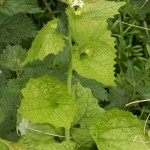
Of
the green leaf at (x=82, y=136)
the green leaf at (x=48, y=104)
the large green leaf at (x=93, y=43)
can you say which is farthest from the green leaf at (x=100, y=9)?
the green leaf at (x=82, y=136)

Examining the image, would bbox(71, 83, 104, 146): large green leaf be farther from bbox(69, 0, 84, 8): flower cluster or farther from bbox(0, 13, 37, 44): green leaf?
bbox(0, 13, 37, 44): green leaf

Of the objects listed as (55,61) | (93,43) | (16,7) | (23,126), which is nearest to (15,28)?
(16,7)

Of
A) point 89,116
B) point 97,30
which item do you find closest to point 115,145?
point 89,116

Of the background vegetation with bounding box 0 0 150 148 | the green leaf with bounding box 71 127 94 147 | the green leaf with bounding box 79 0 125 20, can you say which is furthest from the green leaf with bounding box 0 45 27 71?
the green leaf with bounding box 79 0 125 20

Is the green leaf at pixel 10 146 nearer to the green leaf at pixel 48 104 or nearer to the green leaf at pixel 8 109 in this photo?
the green leaf at pixel 48 104

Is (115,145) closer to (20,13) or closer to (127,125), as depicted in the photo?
(127,125)

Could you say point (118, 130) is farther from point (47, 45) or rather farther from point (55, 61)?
point (55, 61)
